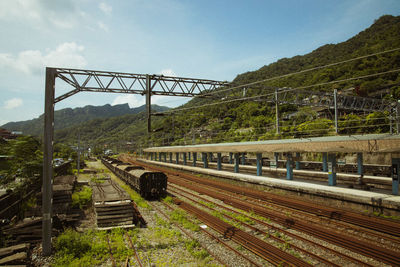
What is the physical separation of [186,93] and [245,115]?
46644 mm

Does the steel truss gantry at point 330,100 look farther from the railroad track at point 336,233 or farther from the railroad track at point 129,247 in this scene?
the railroad track at point 129,247

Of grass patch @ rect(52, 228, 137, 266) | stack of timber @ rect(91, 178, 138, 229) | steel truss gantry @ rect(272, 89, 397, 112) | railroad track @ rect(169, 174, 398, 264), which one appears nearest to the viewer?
railroad track @ rect(169, 174, 398, 264)

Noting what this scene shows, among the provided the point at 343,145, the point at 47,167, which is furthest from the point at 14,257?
the point at 343,145

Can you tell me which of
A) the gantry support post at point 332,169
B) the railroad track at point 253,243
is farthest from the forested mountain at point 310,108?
the railroad track at point 253,243

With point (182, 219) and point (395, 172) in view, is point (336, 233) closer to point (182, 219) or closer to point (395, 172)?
point (395, 172)

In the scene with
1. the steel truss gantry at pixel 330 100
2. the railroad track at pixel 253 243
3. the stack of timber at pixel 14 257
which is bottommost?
the railroad track at pixel 253 243

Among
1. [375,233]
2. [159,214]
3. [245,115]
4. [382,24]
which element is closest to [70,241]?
[159,214]

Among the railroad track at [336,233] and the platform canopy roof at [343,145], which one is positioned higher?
the platform canopy roof at [343,145]

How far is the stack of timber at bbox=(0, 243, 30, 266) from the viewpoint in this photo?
7.11 metres

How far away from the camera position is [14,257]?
7242 millimetres

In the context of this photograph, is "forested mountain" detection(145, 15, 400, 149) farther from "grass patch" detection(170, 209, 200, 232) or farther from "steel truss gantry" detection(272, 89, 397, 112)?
"grass patch" detection(170, 209, 200, 232)

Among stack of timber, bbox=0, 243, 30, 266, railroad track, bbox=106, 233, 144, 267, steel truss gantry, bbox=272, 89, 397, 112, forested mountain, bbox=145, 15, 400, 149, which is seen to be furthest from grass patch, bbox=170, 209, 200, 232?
forested mountain, bbox=145, 15, 400, 149

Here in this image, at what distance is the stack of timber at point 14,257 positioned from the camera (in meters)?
7.11

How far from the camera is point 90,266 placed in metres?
7.38
